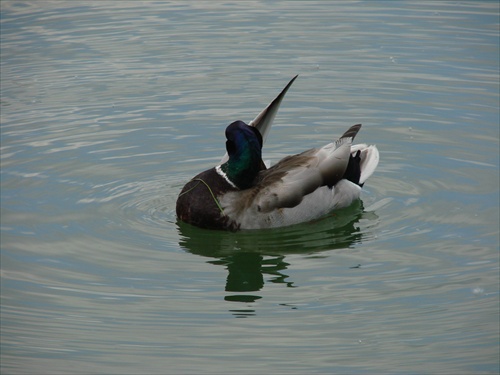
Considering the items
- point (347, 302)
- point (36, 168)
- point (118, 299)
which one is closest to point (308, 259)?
point (347, 302)

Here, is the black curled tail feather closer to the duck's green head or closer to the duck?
the duck

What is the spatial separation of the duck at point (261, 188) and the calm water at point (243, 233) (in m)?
0.16

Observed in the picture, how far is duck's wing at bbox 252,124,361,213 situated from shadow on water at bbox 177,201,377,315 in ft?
0.97

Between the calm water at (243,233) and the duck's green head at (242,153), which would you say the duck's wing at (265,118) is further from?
the calm water at (243,233)

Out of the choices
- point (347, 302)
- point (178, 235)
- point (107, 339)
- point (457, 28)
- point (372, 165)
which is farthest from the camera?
point (457, 28)

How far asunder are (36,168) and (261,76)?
4.39 meters

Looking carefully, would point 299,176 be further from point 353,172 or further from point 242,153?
point 353,172

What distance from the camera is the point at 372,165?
10.7 meters

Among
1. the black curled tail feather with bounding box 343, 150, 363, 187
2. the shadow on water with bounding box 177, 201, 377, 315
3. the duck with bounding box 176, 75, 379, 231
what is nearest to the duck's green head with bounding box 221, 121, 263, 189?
the duck with bounding box 176, 75, 379, 231

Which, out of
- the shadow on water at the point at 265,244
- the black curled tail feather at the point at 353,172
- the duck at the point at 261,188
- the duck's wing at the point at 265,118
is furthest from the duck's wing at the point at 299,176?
the duck's wing at the point at 265,118

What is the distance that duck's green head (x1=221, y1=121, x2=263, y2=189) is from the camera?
32.5 ft

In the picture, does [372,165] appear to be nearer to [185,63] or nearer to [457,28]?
[185,63]

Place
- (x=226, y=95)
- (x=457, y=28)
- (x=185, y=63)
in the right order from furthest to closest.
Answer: (x=457, y=28)
(x=185, y=63)
(x=226, y=95)

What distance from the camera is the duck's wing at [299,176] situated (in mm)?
9852
